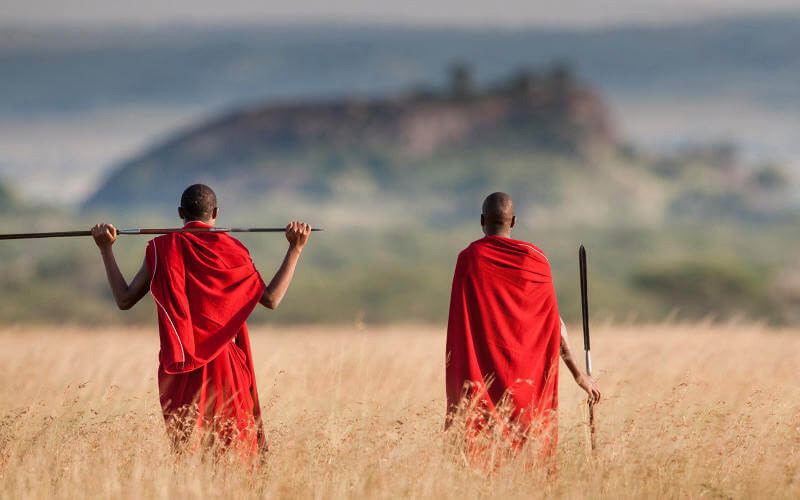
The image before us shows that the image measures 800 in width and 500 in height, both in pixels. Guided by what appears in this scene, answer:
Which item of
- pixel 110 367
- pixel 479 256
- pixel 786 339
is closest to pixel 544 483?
pixel 479 256

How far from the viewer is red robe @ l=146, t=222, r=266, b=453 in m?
6.50

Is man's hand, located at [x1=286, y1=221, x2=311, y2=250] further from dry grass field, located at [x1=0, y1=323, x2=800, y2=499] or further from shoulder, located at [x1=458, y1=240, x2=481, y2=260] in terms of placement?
dry grass field, located at [x1=0, y1=323, x2=800, y2=499]

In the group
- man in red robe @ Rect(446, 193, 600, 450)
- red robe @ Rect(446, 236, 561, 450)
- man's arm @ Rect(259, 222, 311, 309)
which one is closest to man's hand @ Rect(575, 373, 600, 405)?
man in red robe @ Rect(446, 193, 600, 450)

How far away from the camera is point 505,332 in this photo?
7031 mm

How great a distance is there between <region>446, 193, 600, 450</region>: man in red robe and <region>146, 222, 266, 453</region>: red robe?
1451 millimetres

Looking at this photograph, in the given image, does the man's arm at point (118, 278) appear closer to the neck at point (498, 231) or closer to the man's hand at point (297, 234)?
the man's hand at point (297, 234)

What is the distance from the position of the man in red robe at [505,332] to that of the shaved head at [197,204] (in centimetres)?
176

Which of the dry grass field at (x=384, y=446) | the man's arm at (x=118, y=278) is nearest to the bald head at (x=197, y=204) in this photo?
the man's arm at (x=118, y=278)

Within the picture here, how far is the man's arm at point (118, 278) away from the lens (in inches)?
258

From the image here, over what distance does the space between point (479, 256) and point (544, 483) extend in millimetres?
1608

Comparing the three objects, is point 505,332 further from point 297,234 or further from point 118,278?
point 118,278

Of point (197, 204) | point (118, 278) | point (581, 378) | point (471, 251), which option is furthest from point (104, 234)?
point (581, 378)

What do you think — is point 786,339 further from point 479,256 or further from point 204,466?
point 204,466

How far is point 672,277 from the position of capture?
96.3 metres
